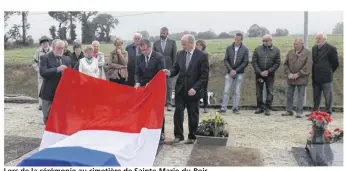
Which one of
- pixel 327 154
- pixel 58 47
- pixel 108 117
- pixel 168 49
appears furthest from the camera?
pixel 168 49

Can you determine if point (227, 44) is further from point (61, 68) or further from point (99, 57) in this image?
point (61, 68)

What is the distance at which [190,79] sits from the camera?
6617 millimetres

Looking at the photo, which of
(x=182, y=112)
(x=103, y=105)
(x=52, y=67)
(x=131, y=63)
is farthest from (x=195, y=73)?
(x=131, y=63)

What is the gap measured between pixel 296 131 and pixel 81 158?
14.5 feet

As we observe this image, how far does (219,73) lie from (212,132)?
6418mm

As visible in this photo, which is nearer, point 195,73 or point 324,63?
point 195,73

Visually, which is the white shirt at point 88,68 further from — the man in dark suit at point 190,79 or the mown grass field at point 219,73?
the man in dark suit at point 190,79

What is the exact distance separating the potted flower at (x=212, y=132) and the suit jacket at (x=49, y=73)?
7.75 ft

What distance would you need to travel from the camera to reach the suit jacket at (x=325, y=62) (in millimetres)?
8461

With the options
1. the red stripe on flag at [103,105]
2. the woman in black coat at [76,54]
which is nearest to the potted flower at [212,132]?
the red stripe on flag at [103,105]

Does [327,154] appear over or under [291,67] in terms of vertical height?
under

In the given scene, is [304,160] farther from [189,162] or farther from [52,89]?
[52,89]

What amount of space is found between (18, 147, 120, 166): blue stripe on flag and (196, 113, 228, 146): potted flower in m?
2.09

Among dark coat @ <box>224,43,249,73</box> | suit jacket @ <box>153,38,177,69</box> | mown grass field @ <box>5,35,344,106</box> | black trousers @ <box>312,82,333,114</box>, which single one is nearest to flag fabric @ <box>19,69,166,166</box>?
suit jacket @ <box>153,38,177,69</box>
